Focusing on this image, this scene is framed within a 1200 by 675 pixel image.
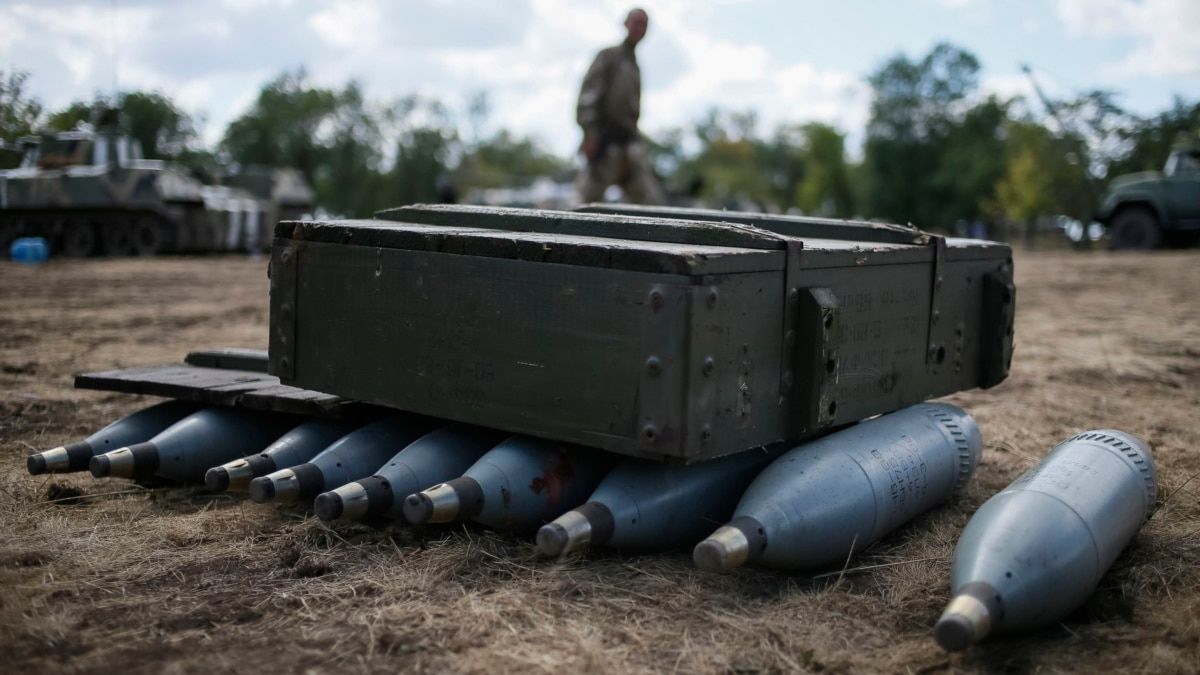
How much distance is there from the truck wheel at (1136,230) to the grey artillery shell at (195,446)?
18704 millimetres

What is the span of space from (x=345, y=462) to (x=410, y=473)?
1.11 feet

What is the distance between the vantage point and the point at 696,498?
12.0ft

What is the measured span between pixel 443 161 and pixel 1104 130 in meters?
30.6

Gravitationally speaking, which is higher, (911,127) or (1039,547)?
(911,127)

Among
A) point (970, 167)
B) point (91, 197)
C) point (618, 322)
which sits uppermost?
point (970, 167)

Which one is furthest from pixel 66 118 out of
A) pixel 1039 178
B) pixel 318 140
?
pixel 318 140

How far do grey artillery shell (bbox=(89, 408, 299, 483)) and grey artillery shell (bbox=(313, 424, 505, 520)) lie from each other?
2.66 ft

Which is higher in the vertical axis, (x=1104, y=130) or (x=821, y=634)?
(x=1104, y=130)

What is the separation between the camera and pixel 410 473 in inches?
148

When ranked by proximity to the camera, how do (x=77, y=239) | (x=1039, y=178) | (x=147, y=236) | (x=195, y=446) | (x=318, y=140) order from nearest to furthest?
1. (x=195, y=446)
2. (x=77, y=239)
3. (x=147, y=236)
4. (x=1039, y=178)
5. (x=318, y=140)

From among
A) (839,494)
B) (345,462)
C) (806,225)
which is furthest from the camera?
(806,225)

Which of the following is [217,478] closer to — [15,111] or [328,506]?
[328,506]

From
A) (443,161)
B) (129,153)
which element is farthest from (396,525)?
(443,161)

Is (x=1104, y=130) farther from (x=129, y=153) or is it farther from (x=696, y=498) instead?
(x=696, y=498)
